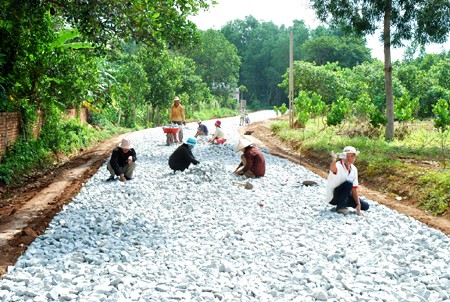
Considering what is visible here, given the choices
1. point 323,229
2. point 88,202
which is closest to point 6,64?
point 88,202

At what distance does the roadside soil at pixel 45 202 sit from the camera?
6.94m

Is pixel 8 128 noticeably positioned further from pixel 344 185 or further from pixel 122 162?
pixel 344 185

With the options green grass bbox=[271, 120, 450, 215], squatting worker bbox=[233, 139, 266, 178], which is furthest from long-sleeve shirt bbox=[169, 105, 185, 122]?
squatting worker bbox=[233, 139, 266, 178]

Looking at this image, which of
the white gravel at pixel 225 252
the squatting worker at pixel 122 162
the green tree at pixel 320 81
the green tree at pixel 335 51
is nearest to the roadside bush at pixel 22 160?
the squatting worker at pixel 122 162

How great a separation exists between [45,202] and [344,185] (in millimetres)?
5619

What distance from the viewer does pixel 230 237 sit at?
23.2 ft

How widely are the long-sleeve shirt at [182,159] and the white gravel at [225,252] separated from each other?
1543 mm

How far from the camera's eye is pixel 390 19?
19.2 metres

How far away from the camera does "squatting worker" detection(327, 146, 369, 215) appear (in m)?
8.17

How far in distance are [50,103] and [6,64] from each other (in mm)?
2734

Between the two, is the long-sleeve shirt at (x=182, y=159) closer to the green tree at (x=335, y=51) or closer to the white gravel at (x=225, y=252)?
the white gravel at (x=225, y=252)

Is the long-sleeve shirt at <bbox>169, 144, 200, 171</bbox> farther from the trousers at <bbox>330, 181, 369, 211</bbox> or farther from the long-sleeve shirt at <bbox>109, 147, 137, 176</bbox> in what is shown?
the trousers at <bbox>330, 181, 369, 211</bbox>

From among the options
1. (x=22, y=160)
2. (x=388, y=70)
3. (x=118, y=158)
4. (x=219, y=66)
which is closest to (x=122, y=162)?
(x=118, y=158)

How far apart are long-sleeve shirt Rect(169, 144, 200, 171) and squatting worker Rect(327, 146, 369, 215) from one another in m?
4.14
